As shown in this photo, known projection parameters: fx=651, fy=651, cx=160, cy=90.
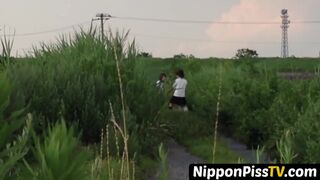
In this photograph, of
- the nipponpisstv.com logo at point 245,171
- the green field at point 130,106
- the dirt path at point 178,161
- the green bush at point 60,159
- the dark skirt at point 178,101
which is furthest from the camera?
the dark skirt at point 178,101

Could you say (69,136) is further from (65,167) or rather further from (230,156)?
(230,156)

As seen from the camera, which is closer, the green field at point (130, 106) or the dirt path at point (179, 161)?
the green field at point (130, 106)

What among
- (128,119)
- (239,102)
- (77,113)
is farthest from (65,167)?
(239,102)

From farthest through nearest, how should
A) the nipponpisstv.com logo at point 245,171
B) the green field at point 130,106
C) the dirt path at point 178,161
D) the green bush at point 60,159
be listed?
the dirt path at point 178,161 < the green field at point 130,106 < the nipponpisstv.com logo at point 245,171 < the green bush at point 60,159

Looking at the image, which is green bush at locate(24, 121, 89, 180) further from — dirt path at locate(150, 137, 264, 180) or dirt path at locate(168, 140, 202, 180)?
dirt path at locate(168, 140, 202, 180)

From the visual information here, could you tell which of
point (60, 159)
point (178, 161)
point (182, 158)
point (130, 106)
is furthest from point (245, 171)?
point (182, 158)

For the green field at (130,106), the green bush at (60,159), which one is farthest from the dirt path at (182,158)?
the green bush at (60,159)

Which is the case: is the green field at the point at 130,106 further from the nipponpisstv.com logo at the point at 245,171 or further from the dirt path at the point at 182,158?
the nipponpisstv.com logo at the point at 245,171

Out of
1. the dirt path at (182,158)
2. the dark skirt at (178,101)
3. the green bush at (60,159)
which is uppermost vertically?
the green bush at (60,159)

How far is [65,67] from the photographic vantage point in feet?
48.0

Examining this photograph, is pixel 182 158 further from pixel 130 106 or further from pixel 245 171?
pixel 245 171

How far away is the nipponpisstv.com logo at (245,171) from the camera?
311 cm

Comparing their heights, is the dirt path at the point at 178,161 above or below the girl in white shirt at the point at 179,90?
below

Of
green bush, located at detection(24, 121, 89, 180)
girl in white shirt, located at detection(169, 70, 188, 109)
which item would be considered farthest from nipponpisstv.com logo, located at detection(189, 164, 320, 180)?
girl in white shirt, located at detection(169, 70, 188, 109)
